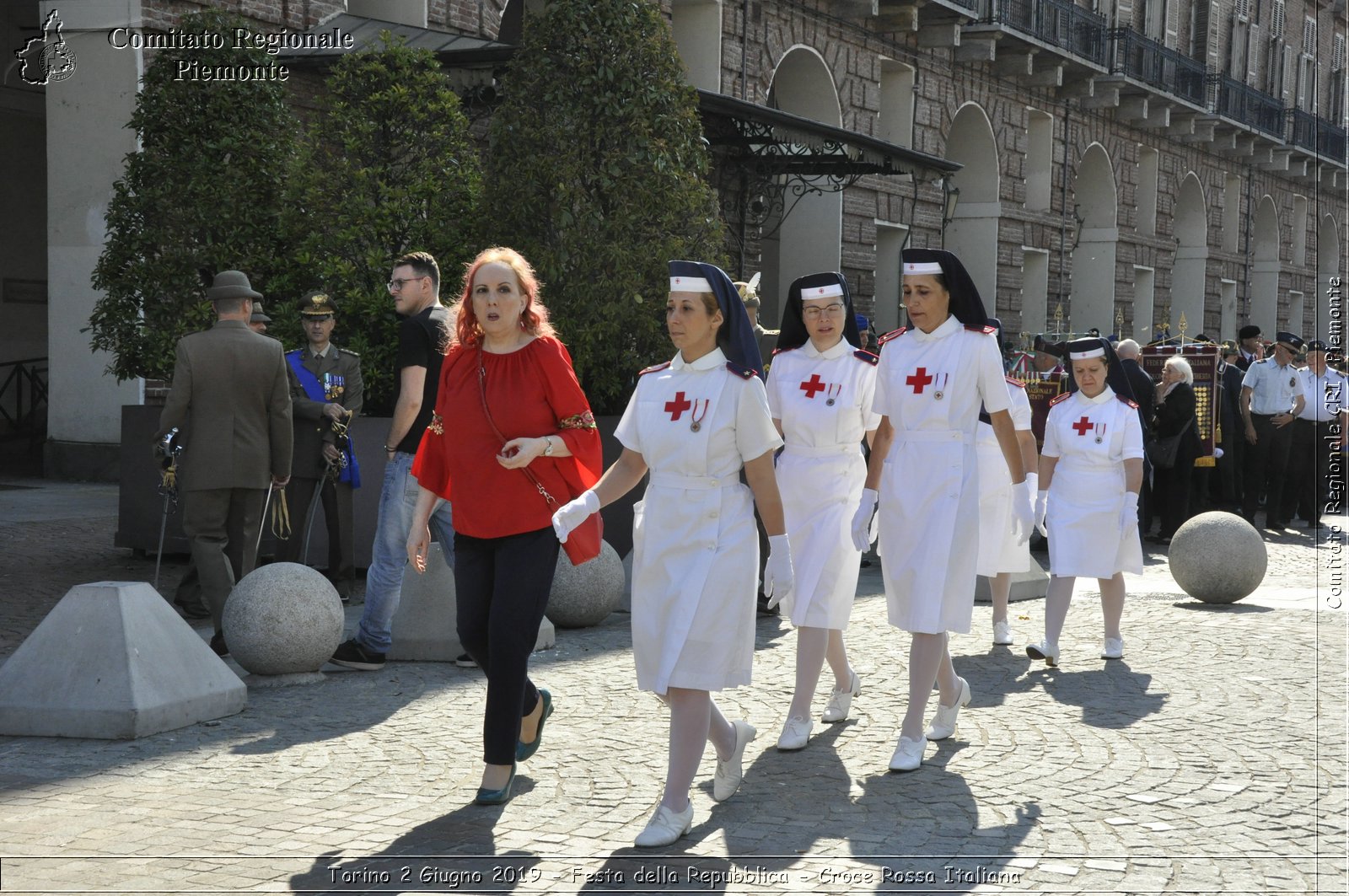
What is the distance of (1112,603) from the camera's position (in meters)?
8.38

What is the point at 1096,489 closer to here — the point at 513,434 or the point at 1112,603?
the point at 1112,603

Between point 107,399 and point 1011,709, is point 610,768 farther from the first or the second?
point 107,399

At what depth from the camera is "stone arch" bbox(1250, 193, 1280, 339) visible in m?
44.3

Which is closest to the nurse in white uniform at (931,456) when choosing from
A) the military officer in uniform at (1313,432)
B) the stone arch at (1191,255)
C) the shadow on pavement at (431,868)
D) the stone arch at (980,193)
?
the shadow on pavement at (431,868)

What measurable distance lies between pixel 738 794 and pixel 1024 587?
5745mm

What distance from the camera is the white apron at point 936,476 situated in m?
6.04

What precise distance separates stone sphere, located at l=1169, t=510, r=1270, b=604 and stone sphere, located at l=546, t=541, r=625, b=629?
13.3 ft

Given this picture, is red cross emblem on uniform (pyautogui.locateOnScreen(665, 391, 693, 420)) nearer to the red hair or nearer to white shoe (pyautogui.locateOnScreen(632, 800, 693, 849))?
the red hair

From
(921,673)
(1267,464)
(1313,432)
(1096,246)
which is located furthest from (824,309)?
(1096,246)

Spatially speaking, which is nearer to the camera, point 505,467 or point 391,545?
point 505,467

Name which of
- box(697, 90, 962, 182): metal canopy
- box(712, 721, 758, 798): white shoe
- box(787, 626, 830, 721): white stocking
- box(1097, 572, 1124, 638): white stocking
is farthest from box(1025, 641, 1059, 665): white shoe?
box(697, 90, 962, 182): metal canopy

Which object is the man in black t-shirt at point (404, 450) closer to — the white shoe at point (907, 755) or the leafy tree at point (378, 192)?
the white shoe at point (907, 755)

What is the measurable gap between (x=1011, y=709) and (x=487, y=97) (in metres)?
9.40

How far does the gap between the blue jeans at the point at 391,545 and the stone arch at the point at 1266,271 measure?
134 feet
